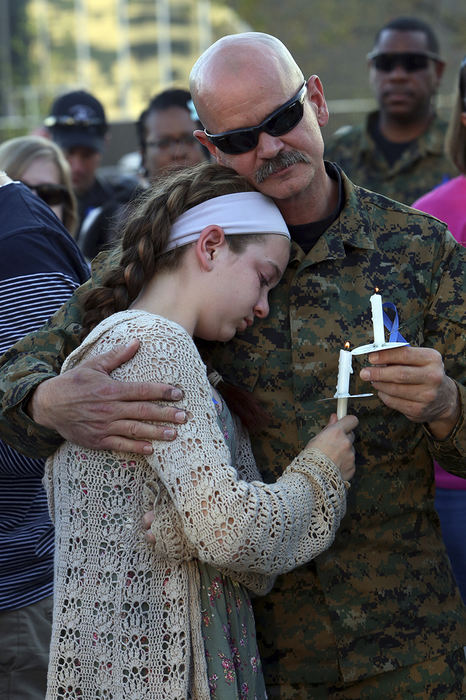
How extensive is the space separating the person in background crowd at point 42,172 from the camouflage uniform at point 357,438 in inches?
74.0

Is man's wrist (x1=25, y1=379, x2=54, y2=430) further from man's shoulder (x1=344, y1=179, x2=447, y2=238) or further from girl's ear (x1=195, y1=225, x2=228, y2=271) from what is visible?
man's shoulder (x1=344, y1=179, x2=447, y2=238)

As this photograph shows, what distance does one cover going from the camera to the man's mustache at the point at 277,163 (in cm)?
261

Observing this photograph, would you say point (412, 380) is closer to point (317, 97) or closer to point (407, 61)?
point (317, 97)

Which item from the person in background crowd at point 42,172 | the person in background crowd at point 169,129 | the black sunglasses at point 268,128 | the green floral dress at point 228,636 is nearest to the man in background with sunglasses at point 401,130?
the person in background crowd at point 169,129

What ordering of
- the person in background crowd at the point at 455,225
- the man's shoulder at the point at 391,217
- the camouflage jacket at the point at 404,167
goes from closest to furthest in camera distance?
the man's shoulder at the point at 391,217 < the person in background crowd at the point at 455,225 < the camouflage jacket at the point at 404,167

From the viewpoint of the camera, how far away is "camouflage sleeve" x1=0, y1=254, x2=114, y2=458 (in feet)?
8.21

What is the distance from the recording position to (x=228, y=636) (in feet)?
7.57

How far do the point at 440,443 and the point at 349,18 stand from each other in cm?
1822

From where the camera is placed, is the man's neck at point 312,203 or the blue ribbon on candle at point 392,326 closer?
the blue ribbon on candle at point 392,326

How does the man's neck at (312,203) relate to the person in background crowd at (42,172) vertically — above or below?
above

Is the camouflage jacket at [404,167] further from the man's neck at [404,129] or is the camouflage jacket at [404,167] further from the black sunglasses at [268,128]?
the black sunglasses at [268,128]

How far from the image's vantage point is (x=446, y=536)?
360 cm

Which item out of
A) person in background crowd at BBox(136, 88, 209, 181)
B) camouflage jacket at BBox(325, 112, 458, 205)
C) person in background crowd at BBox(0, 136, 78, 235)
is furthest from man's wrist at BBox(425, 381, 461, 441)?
camouflage jacket at BBox(325, 112, 458, 205)

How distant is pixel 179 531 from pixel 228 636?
309 millimetres
